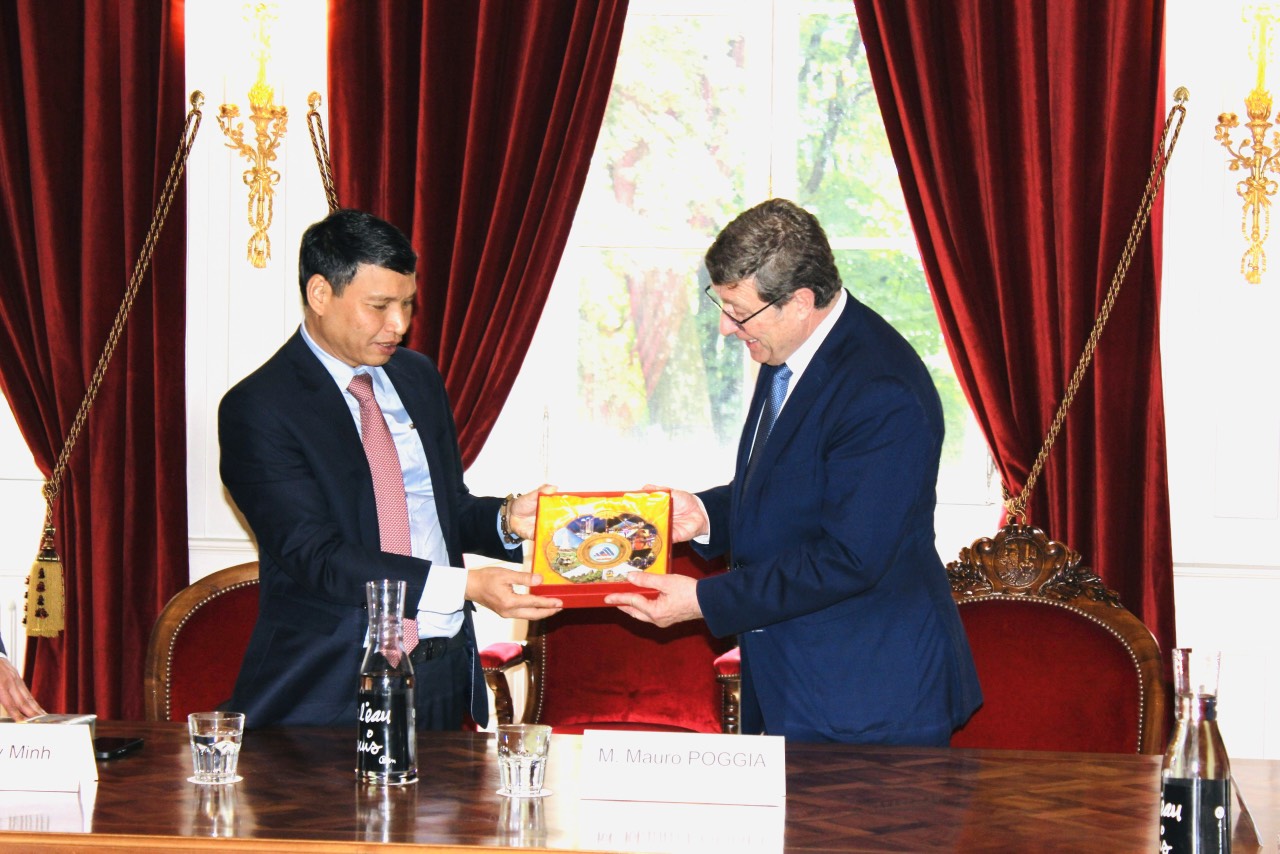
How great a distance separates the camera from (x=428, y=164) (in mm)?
5105

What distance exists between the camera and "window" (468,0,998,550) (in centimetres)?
529

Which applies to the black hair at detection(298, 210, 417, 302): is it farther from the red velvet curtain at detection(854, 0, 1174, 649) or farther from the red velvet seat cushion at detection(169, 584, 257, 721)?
the red velvet curtain at detection(854, 0, 1174, 649)

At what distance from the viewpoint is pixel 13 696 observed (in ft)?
9.27

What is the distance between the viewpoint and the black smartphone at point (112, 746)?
2.48m

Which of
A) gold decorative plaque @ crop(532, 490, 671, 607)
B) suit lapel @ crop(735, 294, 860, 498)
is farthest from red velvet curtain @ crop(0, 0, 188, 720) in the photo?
suit lapel @ crop(735, 294, 860, 498)

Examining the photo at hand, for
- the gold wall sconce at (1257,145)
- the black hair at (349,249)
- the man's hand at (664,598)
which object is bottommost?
the man's hand at (664,598)

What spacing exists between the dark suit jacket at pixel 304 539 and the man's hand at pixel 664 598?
450 millimetres

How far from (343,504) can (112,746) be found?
2.70 feet

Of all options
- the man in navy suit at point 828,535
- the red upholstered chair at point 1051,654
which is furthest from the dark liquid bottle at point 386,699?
the red upholstered chair at point 1051,654

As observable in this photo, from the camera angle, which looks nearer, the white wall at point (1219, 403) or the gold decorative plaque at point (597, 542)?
the gold decorative plaque at point (597, 542)

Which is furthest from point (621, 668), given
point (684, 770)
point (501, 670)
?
point (684, 770)

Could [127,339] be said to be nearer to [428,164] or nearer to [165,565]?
[165,565]

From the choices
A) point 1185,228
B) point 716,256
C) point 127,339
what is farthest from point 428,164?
point 1185,228

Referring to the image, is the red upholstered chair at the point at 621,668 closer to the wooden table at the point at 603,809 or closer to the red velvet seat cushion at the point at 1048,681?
the red velvet seat cushion at the point at 1048,681
